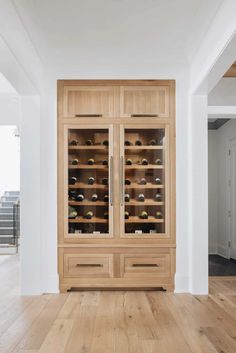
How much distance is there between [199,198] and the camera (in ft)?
15.6

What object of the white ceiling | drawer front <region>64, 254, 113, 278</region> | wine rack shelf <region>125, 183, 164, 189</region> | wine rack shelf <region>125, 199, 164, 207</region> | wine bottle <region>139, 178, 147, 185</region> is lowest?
drawer front <region>64, 254, 113, 278</region>

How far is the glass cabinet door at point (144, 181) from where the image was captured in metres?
4.87

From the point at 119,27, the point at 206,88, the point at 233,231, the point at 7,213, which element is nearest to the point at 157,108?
the point at 206,88

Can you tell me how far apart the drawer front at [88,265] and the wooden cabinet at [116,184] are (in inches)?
0.4

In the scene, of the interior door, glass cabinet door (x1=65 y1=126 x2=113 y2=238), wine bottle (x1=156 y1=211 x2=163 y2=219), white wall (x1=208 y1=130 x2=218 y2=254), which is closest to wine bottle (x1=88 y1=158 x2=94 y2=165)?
glass cabinet door (x1=65 y1=126 x2=113 y2=238)

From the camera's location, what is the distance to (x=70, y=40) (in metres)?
4.31

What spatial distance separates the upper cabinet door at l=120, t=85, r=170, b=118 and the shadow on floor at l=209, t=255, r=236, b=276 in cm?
264

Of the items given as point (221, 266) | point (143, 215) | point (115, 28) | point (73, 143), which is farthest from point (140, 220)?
point (221, 266)

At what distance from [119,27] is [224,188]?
4958mm

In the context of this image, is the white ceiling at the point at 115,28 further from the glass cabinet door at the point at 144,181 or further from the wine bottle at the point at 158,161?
the wine bottle at the point at 158,161

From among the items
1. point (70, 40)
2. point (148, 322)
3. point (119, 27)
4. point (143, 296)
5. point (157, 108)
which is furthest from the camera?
point (157, 108)

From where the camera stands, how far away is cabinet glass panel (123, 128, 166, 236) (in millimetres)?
4887

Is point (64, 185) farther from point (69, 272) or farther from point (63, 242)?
point (69, 272)

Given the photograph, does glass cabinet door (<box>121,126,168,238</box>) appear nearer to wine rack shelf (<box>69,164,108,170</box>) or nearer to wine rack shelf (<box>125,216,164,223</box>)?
wine rack shelf (<box>125,216,164,223</box>)
